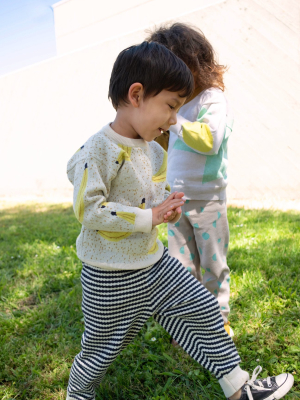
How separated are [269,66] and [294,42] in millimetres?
444

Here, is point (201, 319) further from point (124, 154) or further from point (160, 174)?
point (124, 154)

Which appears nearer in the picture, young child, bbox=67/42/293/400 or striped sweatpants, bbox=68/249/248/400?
young child, bbox=67/42/293/400

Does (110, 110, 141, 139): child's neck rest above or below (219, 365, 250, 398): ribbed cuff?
above

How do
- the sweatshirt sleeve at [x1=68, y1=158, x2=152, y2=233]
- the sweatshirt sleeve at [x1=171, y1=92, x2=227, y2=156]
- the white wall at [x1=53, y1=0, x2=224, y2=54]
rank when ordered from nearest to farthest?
the sweatshirt sleeve at [x1=68, y1=158, x2=152, y2=233], the sweatshirt sleeve at [x1=171, y1=92, x2=227, y2=156], the white wall at [x1=53, y1=0, x2=224, y2=54]

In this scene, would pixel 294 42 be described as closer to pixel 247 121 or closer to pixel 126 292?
pixel 247 121

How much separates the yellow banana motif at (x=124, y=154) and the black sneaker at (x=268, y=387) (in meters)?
1.02

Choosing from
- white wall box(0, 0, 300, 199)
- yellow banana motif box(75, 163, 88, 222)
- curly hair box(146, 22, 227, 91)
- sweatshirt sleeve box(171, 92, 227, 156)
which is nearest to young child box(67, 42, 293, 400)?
yellow banana motif box(75, 163, 88, 222)

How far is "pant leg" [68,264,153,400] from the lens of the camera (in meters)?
1.48

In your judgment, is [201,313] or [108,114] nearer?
[201,313]

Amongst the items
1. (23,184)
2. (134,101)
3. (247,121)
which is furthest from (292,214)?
(23,184)

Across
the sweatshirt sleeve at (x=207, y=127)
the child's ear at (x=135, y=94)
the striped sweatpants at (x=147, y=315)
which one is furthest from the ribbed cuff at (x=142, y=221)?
the sweatshirt sleeve at (x=207, y=127)

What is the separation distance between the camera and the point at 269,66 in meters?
5.69

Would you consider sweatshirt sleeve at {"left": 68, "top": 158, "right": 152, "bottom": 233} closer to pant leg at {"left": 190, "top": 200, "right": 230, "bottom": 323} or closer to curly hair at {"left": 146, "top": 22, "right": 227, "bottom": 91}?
pant leg at {"left": 190, "top": 200, "right": 230, "bottom": 323}

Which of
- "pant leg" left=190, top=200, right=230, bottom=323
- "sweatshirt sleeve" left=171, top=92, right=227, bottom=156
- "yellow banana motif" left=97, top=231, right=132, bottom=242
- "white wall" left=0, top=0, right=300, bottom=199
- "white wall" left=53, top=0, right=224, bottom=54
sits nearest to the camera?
"yellow banana motif" left=97, top=231, right=132, bottom=242
